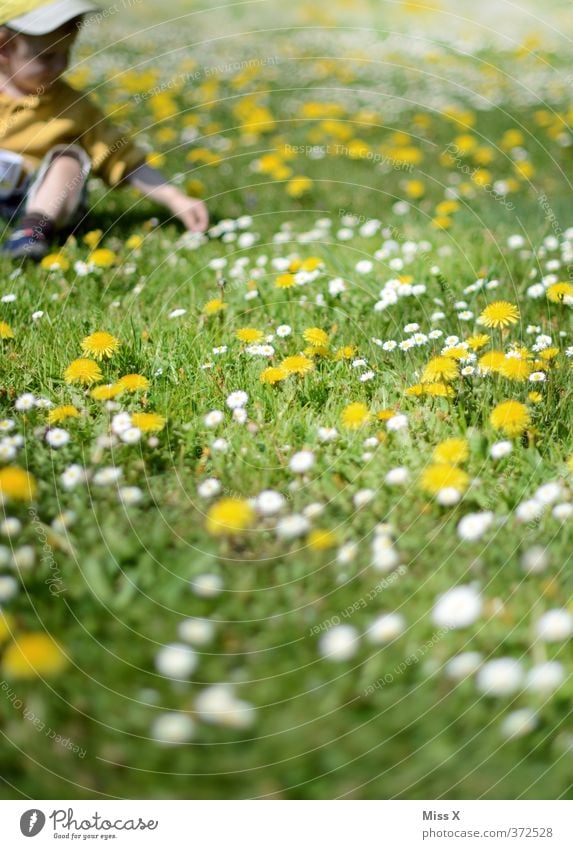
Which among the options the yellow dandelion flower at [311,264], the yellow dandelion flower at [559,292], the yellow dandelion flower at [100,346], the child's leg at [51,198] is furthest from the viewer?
the child's leg at [51,198]

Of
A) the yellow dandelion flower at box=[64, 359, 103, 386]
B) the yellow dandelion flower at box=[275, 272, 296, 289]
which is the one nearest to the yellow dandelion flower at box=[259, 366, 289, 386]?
the yellow dandelion flower at box=[64, 359, 103, 386]

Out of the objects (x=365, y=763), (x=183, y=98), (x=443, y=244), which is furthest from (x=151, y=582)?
(x=183, y=98)

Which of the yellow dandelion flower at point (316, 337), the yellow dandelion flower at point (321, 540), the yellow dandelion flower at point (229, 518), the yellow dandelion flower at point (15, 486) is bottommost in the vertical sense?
the yellow dandelion flower at point (321, 540)

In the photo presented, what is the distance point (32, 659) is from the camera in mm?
1468

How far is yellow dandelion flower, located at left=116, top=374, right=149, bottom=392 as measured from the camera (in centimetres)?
223

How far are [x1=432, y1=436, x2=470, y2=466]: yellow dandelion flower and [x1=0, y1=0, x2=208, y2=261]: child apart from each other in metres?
2.08

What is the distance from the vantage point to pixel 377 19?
25.5 ft

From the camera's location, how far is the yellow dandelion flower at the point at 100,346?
241 centimetres

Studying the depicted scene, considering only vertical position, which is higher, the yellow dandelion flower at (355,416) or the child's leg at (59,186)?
the child's leg at (59,186)

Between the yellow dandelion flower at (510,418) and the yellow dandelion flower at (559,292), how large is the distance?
0.87 meters

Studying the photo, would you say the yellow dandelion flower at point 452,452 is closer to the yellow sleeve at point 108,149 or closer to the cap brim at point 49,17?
the yellow sleeve at point 108,149

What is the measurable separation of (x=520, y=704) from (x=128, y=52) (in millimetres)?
7359

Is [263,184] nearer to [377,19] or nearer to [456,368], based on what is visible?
[456,368]
